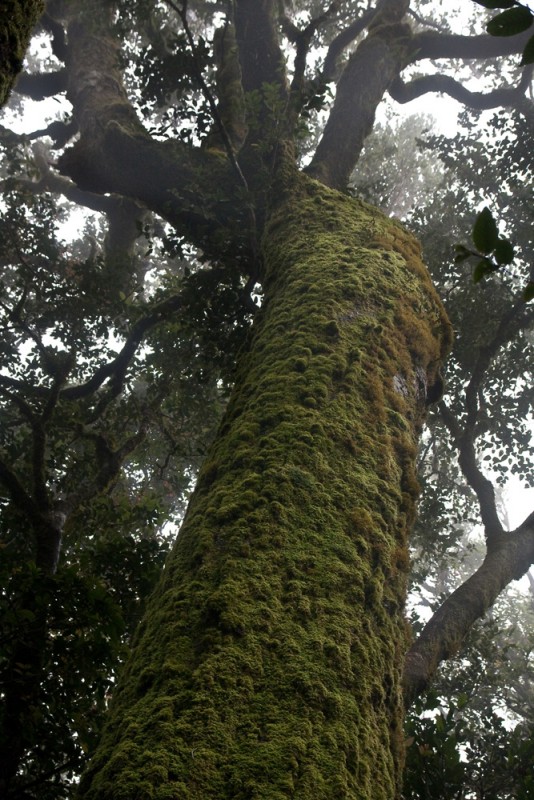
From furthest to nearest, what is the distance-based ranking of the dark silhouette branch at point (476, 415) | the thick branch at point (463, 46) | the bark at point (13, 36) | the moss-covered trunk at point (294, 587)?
the thick branch at point (463, 46)
the dark silhouette branch at point (476, 415)
the bark at point (13, 36)
the moss-covered trunk at point (294, 587)

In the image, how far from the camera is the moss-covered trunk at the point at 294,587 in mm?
1363

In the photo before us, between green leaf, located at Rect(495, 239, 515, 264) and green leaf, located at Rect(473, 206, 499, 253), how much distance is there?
13mm

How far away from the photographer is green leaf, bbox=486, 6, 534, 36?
113cm

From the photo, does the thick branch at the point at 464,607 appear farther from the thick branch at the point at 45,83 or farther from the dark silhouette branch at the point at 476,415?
the thick branch at the point at 45,83

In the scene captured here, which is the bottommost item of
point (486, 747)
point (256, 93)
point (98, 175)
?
point (486, 747)

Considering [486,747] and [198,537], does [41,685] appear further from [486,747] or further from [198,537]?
[486,747]

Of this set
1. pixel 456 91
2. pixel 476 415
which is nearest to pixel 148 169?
pixel 476 415

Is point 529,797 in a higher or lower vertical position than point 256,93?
lower

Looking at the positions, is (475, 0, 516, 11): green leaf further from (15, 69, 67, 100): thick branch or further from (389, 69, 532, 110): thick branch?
(15, 69, 67, 100): thick branch

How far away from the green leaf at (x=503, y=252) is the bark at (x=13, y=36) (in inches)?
51.0

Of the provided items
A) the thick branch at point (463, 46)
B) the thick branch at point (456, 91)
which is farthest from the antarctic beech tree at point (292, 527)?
the thick branch at point (456, 91)

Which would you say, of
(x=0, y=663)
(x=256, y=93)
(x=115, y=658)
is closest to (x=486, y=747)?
(x=115, y=658)

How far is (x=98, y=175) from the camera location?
670 centimetres

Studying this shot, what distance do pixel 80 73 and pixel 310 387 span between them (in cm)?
821
